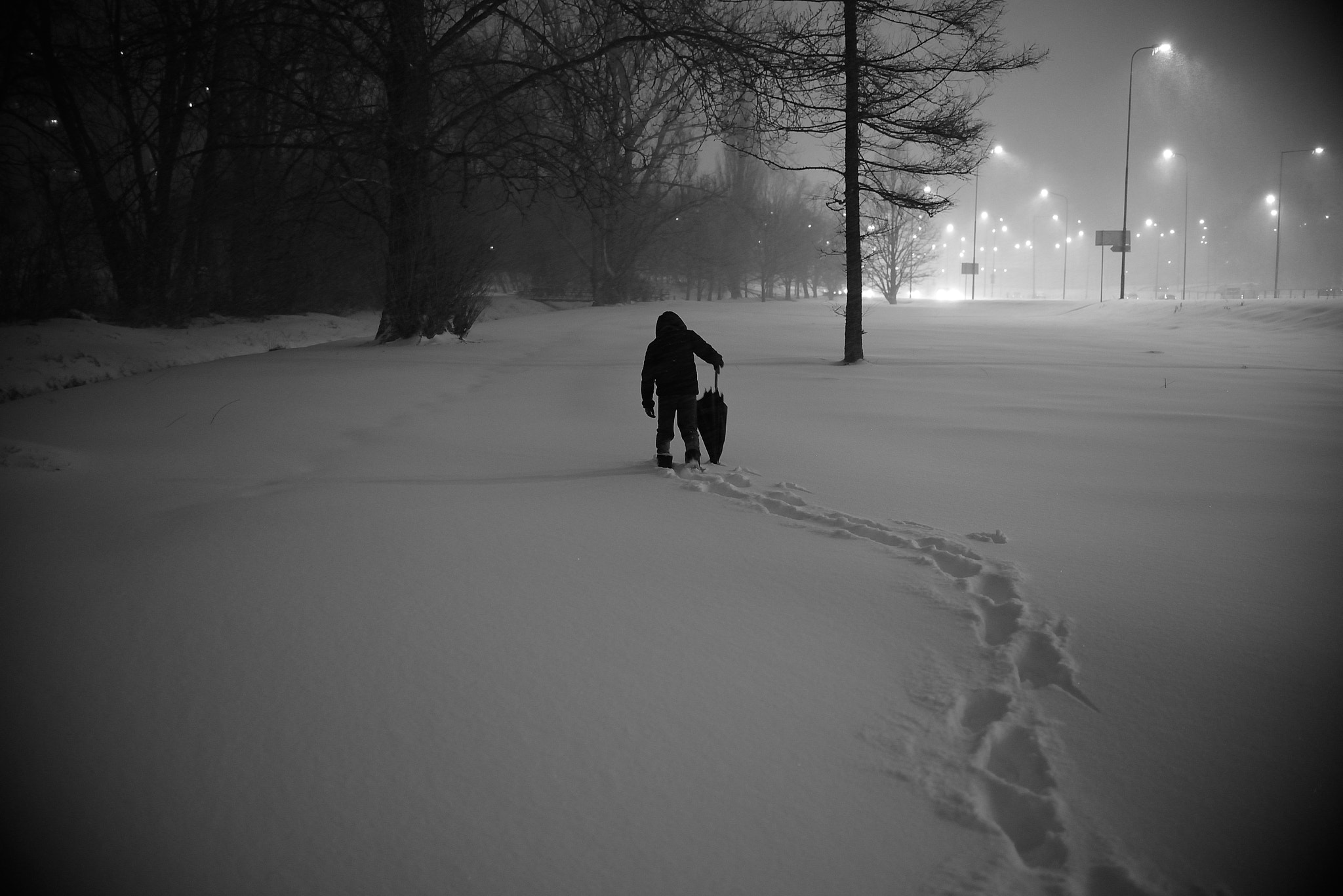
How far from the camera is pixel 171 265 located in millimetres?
18578

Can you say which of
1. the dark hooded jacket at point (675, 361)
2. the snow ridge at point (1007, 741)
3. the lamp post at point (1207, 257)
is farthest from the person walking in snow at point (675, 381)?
the lamp post at point (1207, 257)

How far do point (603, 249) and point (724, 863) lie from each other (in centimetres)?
3531

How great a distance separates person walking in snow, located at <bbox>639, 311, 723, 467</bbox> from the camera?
6477mm

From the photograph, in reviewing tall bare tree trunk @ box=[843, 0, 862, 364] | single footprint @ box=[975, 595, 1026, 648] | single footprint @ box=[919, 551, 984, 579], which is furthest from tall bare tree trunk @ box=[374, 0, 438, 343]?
single footprint @ box=[975, 595, 1026, 648]

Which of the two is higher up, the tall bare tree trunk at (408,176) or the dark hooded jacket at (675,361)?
the tall bare tree trunk at (408,176)

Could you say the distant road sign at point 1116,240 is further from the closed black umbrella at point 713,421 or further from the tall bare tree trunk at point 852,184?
the closed black umbrella at point 713,421

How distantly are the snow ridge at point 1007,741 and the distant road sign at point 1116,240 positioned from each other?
111ft

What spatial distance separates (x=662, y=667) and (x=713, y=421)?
370cm

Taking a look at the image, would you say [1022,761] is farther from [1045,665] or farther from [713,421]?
[713,421]

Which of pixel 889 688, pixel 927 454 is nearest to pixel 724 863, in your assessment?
pixel 889 688

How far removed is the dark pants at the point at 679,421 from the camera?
650 centimetres

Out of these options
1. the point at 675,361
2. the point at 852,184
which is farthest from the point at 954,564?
the point at 852,184

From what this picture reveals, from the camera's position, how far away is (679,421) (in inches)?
258

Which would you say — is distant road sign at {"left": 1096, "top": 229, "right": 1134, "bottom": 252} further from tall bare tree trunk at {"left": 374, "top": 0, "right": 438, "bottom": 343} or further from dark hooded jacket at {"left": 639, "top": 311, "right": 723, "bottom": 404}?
dark hooded jacket at {"left": 639, "top": 311, "right": 723, "bottom": 404}
